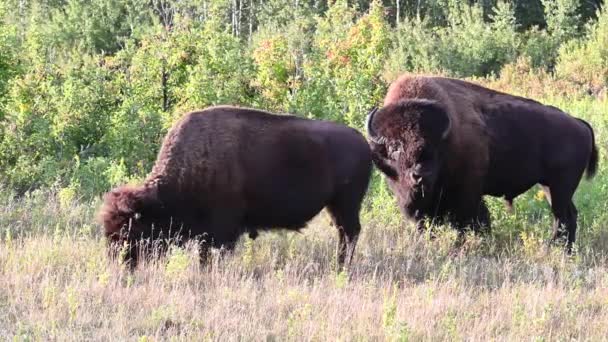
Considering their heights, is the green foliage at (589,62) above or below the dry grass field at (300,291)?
below

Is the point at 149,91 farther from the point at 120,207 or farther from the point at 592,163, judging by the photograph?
the point at 592,163

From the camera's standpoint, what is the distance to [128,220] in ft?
22.7

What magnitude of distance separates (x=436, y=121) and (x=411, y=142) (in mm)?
432

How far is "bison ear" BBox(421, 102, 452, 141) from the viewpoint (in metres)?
8.42

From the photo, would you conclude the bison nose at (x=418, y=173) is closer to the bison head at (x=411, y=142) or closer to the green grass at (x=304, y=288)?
the bison head at (x=411, y=142)

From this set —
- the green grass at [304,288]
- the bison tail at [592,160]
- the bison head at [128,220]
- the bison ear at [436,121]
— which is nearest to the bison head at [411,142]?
the bison ear at [436,121]

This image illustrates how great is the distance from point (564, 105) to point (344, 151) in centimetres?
1478

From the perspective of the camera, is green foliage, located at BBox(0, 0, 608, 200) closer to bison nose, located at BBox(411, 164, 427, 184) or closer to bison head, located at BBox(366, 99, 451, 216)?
bison head, located at BBox(366, 99, 451, 216)

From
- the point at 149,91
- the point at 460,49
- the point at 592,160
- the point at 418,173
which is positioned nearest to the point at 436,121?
the point at 418,173

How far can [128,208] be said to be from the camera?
6.93m

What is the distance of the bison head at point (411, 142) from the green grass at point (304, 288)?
70 cm

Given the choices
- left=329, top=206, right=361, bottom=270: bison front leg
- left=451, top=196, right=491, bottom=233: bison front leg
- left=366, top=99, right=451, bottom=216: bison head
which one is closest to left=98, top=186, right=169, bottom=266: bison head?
left=329, top=206, right=361, bottom=270: bison front leg

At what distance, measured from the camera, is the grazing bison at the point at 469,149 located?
27.7 ft

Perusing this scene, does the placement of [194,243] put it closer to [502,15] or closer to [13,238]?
[13,238]
